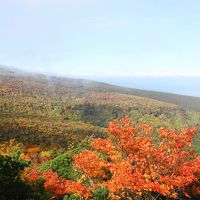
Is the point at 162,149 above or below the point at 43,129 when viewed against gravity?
above

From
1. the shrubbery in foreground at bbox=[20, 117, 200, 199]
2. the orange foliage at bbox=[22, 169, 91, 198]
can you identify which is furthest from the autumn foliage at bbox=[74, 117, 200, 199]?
the orange foliage at bbox=[22, 169, 91, 198]

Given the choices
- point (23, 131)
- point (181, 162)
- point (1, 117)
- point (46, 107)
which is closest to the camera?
point (181, 162)

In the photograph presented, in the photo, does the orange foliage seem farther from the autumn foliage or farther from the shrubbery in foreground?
the autumn foliage

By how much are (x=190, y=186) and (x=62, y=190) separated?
1056 centimetres

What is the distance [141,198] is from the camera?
2566cm

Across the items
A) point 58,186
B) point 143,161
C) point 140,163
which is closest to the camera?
point 140,163

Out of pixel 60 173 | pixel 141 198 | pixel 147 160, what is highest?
pixel 147 160

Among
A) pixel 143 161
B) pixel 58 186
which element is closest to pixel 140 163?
pixel 143 161

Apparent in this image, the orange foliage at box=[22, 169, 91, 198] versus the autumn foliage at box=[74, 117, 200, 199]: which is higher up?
the autumn foliage at box=[74, 117, 200, 199]

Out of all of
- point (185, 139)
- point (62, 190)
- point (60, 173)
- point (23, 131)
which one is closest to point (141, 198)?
point (185, 139)

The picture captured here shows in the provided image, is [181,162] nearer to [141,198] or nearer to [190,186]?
[141,198]

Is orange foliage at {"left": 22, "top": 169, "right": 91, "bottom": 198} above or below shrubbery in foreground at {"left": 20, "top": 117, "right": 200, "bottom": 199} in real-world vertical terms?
below

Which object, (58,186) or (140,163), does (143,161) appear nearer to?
(140,163)

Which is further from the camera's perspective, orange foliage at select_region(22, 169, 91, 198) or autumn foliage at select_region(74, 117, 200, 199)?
orange foliage at select_region(22, 169, 91, 198)
